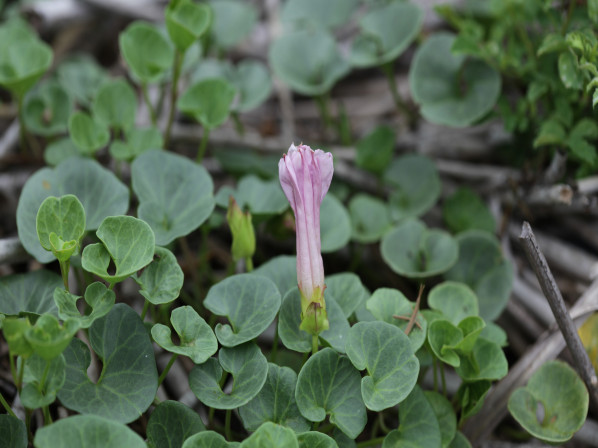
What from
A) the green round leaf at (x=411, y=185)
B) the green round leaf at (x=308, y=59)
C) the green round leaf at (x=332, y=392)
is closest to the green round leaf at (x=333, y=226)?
the green round leaf at (x=411, y=185)

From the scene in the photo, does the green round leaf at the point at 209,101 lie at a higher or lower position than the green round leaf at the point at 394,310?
higher

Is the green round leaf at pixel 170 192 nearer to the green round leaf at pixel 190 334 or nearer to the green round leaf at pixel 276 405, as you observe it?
the green round leaf at pixel 190 334

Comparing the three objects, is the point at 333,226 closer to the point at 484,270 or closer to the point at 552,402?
the point at 484,270

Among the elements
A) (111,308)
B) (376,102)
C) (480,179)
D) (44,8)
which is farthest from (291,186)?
(44,8)

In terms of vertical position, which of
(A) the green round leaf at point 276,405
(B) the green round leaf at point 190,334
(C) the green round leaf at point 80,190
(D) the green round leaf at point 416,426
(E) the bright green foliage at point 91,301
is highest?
(E) the bright green foliage at point 91,301

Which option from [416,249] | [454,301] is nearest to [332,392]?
[454,301]

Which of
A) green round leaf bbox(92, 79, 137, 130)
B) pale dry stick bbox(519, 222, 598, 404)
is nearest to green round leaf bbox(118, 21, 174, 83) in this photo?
green round leaf bbox(92, 79, 137, 130)
